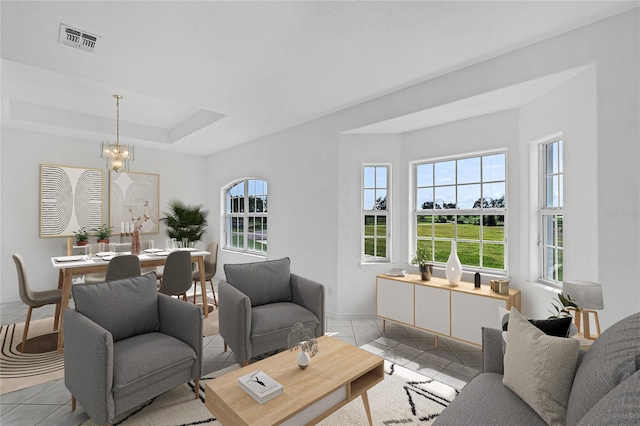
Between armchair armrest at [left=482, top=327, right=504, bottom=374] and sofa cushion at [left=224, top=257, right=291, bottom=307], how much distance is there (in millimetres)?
1974

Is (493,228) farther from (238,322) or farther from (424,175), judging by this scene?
(238,322)

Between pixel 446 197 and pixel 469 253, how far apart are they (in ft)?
2.46

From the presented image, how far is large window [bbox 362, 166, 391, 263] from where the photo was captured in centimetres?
429

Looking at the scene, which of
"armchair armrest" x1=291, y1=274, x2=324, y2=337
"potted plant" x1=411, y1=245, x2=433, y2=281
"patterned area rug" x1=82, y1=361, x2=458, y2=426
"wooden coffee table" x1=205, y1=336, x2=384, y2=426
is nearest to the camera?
"wooden coffee table" x1=205, y1=336, x2=384, y2=426

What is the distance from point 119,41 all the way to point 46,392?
283 centimetres

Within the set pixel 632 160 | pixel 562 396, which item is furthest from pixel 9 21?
pixel 632 160

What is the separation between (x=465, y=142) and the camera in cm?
364

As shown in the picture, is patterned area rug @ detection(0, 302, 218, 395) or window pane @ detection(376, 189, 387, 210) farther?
window pane @ detection(376, 189, 387, 210)

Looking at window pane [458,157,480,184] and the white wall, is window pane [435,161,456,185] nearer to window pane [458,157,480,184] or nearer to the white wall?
window pane [458,157,480,184]

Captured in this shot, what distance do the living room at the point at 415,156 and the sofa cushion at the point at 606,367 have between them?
1141 millimetres

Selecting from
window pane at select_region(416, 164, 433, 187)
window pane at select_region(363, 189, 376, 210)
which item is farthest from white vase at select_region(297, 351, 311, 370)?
window pane at select_region(416, 164, 433, 187)

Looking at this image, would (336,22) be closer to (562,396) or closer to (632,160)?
(632,160)

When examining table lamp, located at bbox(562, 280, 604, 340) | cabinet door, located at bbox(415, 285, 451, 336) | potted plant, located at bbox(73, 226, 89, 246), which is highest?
potted plant, located at bbox(73, 226, 89, 246)

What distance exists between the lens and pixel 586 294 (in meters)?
2.00
